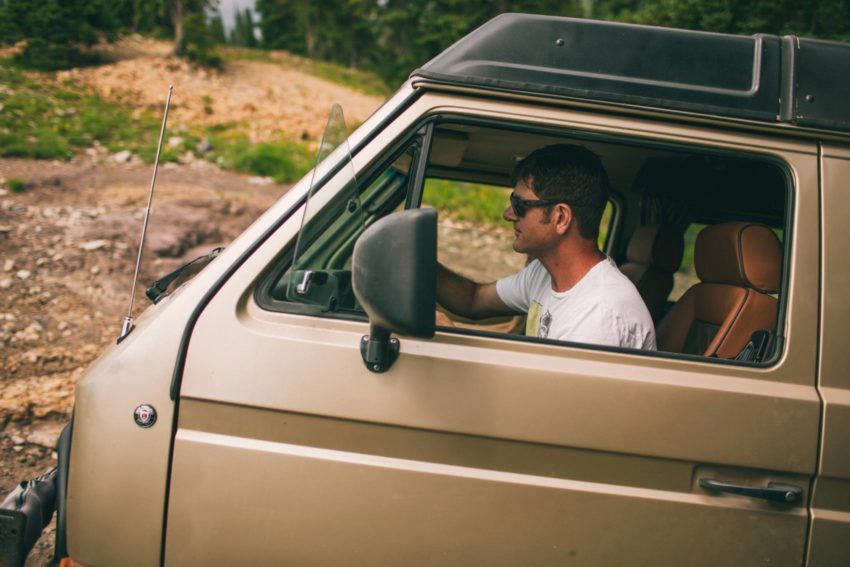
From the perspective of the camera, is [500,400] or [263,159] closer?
[500,400]

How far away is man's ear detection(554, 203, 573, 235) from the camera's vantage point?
216 centimetres

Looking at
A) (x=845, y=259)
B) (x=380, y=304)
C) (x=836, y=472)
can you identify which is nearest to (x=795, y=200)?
(x=845, y=259)

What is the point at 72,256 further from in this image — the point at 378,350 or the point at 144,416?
the point at 378,350

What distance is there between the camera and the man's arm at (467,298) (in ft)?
9.55

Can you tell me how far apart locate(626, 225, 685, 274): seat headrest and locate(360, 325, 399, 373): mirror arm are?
204 centimetres

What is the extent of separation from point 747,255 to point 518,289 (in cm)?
93

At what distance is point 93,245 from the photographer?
6.97 metres

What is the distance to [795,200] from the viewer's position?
1.79 metres

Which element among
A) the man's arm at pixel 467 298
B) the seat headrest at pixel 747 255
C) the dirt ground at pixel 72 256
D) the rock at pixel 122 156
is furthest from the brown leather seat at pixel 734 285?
the rock at pixel 122 156

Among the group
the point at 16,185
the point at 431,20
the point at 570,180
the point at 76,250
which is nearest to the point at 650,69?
the point at 570,180

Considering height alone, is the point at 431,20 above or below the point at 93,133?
above

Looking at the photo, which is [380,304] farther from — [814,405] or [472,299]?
[472,299]

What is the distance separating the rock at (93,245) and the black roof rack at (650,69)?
630cm

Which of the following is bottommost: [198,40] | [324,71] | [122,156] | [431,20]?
[122,156]
